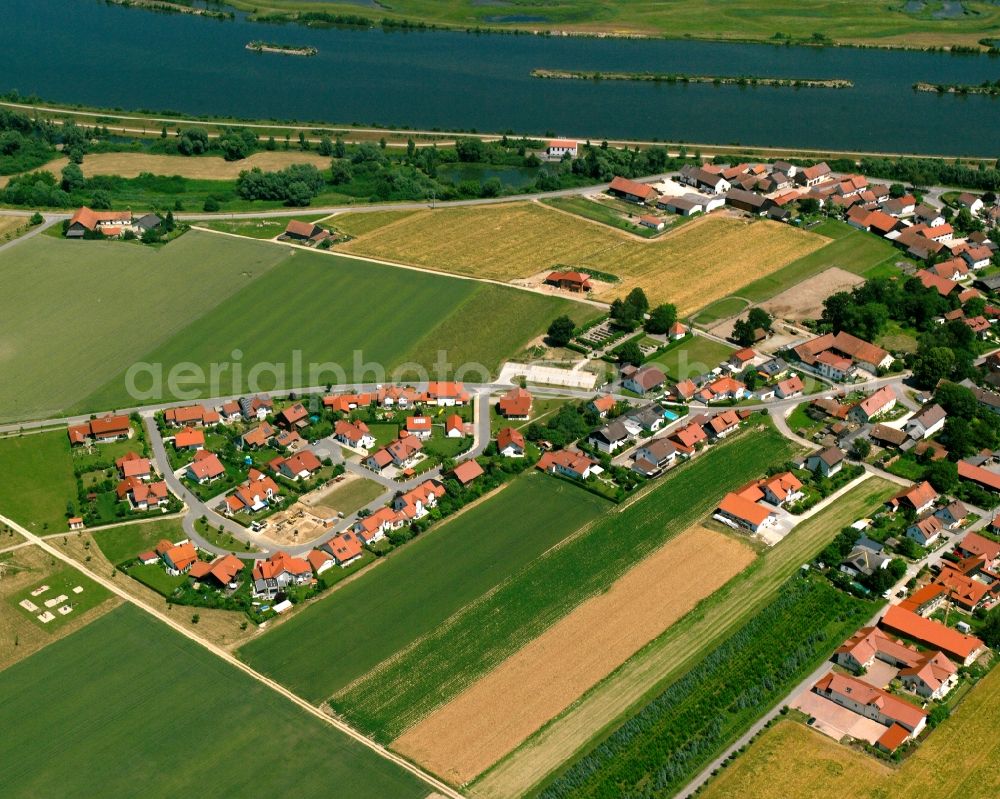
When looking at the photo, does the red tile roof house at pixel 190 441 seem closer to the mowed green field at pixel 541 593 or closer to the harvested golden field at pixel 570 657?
the mowed green field at pixel 541 593

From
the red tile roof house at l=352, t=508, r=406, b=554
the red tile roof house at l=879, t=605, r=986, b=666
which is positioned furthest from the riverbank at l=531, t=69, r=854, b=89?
the red tile roof house at l=879, t=605, r=986, b=666

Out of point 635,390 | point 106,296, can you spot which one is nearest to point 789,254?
point 635,390

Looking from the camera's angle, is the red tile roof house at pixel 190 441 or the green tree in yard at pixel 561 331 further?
the green tree in yard at pixel 561 331

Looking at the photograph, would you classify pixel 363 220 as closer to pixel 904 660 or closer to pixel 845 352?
pixel 845 352

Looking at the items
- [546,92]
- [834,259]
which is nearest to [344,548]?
[834,259]

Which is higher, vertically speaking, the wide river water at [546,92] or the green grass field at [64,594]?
the wide river water at [546,92]

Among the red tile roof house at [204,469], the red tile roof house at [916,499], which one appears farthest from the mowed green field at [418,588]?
the red tile roof house at [916,499]

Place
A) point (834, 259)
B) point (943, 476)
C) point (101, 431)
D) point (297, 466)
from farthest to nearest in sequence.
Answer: point (834, 259) < point (101, 431) < point (297, 466) < point (943, 476)
